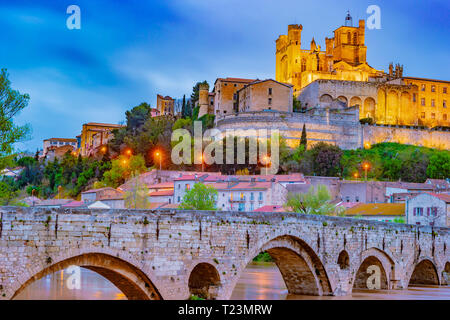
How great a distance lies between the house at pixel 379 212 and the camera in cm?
4878

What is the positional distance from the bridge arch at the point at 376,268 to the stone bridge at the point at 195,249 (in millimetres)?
53

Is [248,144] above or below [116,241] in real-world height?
above

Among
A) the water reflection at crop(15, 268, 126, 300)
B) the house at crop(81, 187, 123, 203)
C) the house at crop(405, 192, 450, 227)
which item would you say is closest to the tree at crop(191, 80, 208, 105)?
the house at crop(81, 187, 123, 203)

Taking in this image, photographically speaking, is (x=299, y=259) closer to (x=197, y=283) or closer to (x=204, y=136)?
(x=197, y=283)

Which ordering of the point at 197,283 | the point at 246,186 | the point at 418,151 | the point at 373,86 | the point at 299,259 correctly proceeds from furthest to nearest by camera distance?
1. the point at 373,86
2. the point at 418,151
3. the point at 246,186
4. the point at 299,259
5. the point at 197,283

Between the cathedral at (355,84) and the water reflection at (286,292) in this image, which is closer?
the water reflection at (286,292)

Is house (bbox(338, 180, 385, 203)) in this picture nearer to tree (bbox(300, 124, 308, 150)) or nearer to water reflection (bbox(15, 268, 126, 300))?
tree (bbox(300, 124, 308, 150))

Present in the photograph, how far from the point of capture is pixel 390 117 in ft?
325

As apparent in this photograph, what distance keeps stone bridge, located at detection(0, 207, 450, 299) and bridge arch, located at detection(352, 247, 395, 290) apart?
53 mm

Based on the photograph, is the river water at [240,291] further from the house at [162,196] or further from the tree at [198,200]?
the house at [162,196]

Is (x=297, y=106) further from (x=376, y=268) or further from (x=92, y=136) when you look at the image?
(x=376, y=268)

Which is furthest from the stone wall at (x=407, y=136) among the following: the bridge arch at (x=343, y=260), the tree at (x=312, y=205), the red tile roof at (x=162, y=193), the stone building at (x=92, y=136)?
the bridge arch at (x=343, y=260)
